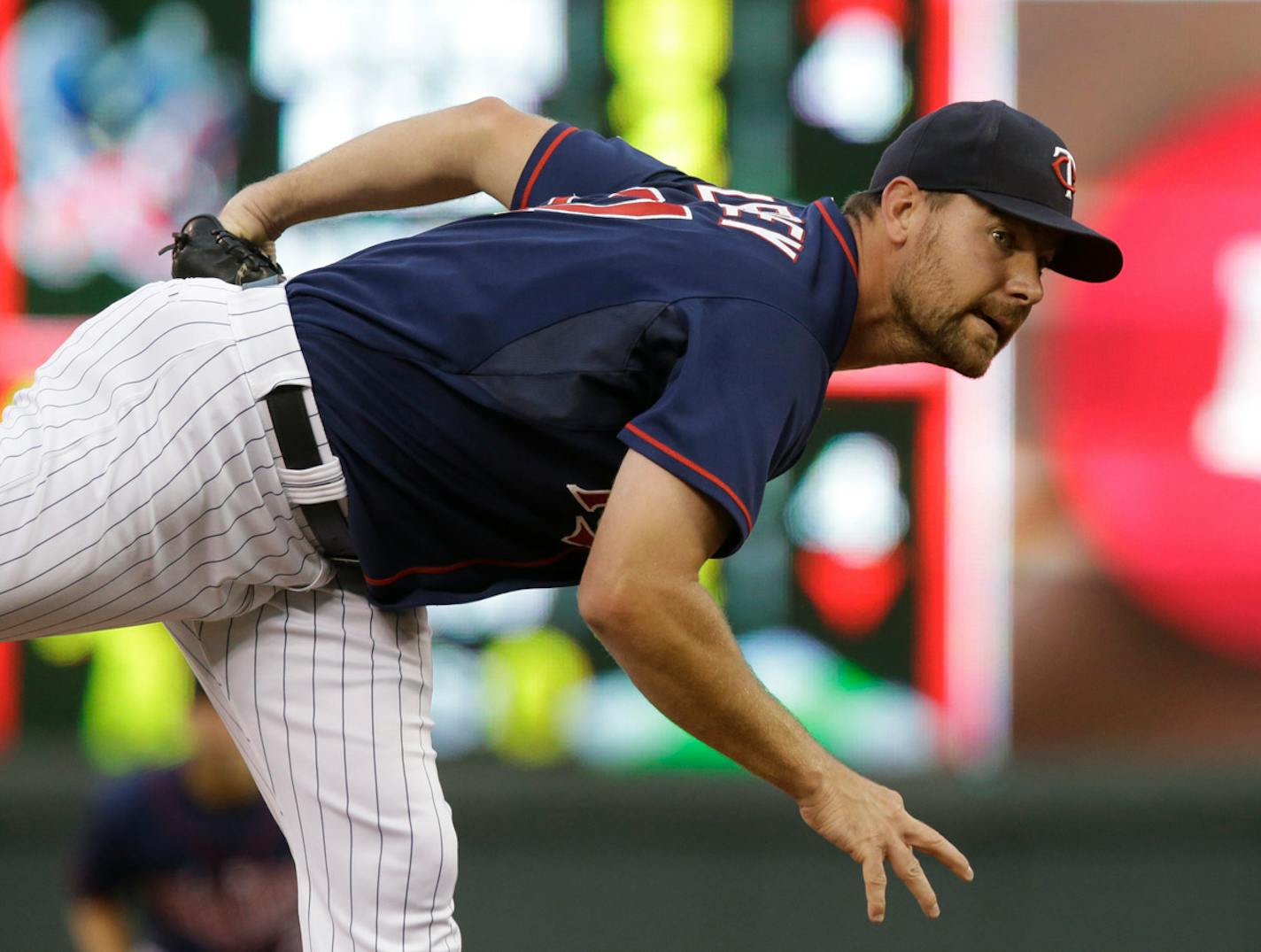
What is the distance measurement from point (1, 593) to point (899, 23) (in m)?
2.75

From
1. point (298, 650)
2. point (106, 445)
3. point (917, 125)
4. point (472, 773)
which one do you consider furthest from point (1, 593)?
point (472, 773)

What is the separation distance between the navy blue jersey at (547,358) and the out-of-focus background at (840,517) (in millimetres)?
1851

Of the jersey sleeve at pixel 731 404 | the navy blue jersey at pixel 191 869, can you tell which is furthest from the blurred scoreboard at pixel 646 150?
the jersey sleeve at pixel 731 404

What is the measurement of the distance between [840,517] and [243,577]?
83.1 inches

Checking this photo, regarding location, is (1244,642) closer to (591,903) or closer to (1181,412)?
(1181,412)

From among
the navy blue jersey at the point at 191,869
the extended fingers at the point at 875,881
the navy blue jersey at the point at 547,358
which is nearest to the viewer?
the extended fingers at the point at 875,881

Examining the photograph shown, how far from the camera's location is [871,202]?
192 centimetres

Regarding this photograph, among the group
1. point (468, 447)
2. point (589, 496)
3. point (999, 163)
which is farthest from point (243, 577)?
point (999, 163)

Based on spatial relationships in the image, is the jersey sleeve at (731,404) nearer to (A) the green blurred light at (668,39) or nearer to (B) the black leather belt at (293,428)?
(B) the black leather belt at (293,428)

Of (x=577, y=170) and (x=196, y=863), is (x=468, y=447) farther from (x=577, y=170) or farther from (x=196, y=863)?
(x=196, y=863)

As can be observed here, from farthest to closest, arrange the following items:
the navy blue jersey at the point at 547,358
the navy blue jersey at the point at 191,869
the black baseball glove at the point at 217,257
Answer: the navy blue jersey at the point at 191,869 → the black baseball glove at the point at 217,257 → the navy blue jersey at the point at 547,358

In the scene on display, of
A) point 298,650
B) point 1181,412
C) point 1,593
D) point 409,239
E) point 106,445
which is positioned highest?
point 409,239

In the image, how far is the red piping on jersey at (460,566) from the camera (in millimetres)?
1879

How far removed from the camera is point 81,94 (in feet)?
12.5
